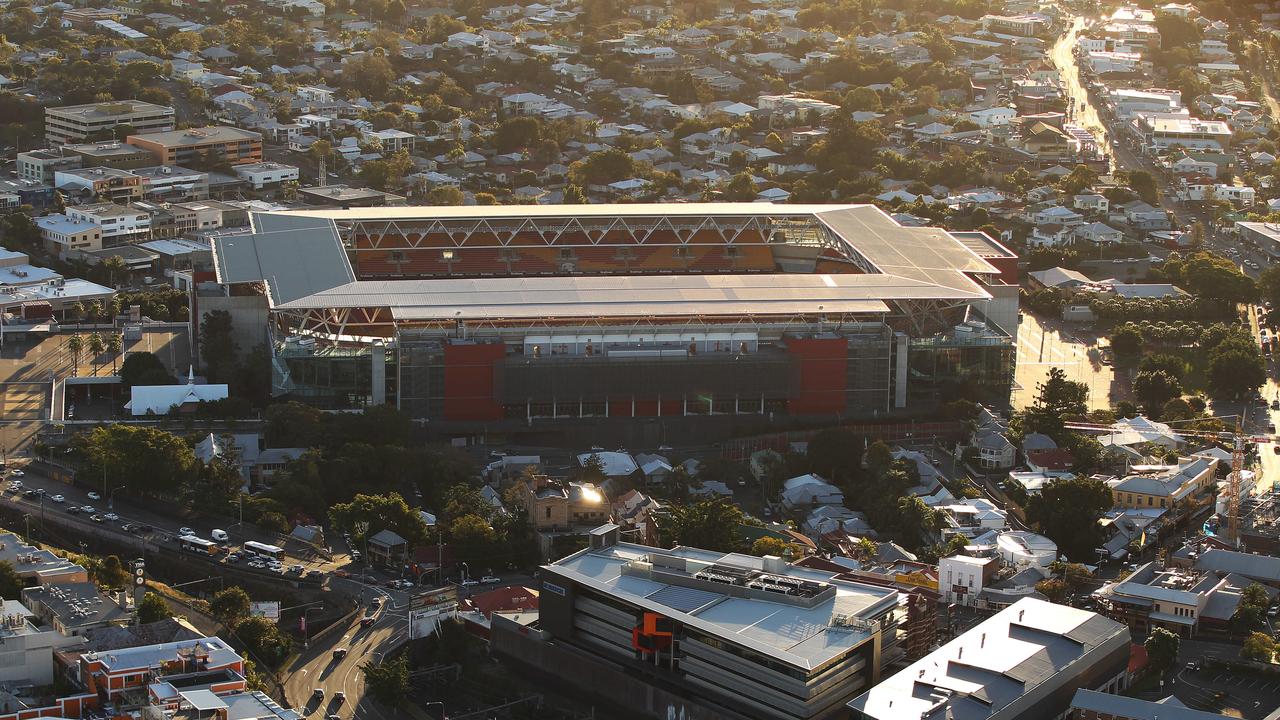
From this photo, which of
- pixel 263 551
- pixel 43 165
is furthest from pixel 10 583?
pixel 43 165

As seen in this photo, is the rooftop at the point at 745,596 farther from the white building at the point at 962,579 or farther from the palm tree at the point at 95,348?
the palm tree at the point at 95,348

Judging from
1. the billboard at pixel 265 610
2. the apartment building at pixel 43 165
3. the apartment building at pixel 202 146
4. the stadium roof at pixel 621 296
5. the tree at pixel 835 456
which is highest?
the apartment building at pixel 202 146

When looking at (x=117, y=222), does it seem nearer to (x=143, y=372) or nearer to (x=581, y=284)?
(x=143, y=372)

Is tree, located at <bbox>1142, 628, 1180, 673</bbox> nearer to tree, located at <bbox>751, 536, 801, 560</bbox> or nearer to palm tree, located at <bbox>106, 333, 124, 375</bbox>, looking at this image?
tree, located at <bbox>751, 536, 801, 560</bbox>

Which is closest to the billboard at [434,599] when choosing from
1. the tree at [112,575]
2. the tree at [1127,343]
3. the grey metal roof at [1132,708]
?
the tree at [112,575]

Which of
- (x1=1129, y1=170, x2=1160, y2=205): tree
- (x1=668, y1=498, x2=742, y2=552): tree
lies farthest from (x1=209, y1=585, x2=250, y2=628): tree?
(x1=1129, y1=170, x2=1160, y2=205): tree

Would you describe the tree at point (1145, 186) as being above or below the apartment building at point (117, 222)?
above

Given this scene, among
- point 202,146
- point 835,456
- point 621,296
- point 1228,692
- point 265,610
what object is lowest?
point 1228,692

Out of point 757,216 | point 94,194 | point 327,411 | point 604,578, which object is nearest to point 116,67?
point 94,194
